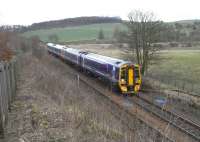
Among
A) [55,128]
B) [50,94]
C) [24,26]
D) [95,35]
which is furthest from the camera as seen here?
[24,26]

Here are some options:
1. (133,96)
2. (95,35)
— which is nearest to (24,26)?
(95,35)

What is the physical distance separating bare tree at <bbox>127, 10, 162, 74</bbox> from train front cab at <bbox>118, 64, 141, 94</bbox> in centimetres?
1005

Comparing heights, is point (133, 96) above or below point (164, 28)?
below

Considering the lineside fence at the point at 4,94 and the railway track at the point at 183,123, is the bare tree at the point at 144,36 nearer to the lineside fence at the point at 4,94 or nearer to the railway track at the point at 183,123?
the railway track at the point at 183,123

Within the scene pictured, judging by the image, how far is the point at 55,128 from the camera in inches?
398

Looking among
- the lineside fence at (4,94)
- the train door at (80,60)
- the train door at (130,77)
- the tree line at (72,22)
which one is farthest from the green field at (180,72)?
the tree line at (72,22)

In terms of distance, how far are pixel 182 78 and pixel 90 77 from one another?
9.95 meters

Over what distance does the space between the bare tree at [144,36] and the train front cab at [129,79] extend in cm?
1005

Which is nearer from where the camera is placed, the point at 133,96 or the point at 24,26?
the point at 133,96

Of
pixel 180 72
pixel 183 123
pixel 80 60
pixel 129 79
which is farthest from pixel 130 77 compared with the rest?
pixel 180 72

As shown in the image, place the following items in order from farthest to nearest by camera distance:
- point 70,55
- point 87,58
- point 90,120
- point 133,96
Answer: point 70,55
point 87,58
point 133,96
point 90,120

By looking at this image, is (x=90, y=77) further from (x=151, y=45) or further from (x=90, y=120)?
(x=90, y=120)

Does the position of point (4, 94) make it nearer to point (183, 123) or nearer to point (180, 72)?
point (183, 123)

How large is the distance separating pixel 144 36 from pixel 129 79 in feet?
36.2
